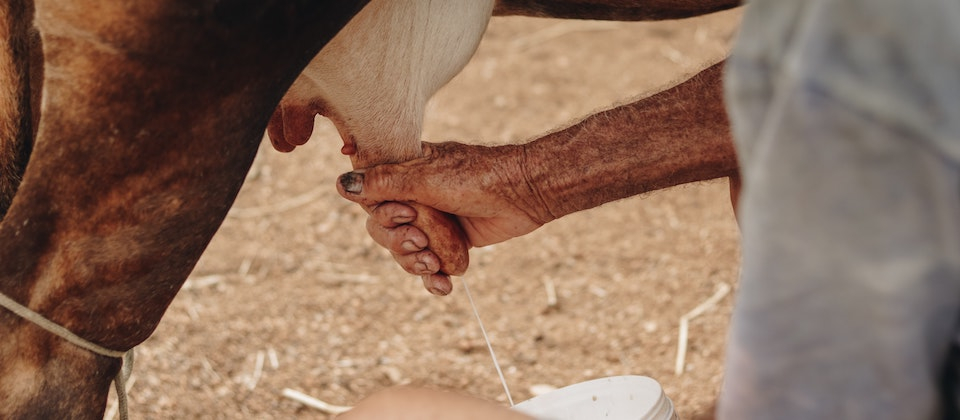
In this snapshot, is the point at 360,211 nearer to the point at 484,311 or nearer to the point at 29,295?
the point at 484,311

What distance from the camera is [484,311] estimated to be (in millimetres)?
2129

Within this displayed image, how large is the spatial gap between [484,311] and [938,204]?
1.55 meters

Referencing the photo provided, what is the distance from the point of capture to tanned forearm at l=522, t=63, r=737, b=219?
1.39 meters

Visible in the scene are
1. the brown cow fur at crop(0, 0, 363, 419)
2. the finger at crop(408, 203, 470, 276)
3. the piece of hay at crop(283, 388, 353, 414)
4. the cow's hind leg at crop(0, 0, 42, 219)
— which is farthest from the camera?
the piece of hay at crop(283, 388, 353, 414)

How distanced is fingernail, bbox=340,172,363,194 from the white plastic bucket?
373 millimetres

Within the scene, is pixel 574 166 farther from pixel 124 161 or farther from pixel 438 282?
pixel 124 161

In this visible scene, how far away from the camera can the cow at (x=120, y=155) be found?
39.0 inches

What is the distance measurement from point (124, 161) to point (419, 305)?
1163 millimetres

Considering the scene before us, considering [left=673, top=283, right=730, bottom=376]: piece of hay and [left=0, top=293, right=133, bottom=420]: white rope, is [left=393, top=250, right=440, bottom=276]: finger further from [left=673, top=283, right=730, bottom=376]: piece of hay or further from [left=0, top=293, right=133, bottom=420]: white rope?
[left=673, top=283, right=730, bottom=376]: piece of hay

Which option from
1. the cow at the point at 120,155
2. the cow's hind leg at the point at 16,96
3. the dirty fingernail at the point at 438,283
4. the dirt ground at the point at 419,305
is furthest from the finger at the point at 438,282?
the cow's hind leg at the point at 16,96

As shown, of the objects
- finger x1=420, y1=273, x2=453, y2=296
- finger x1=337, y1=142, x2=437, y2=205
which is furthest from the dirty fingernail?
Result: finger x1=337, y1=142, x2=437, y2=205

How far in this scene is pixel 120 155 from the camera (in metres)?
1.04

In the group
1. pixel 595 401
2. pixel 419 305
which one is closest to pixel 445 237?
pixel 595 401

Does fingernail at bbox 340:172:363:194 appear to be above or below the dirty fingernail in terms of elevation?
above
